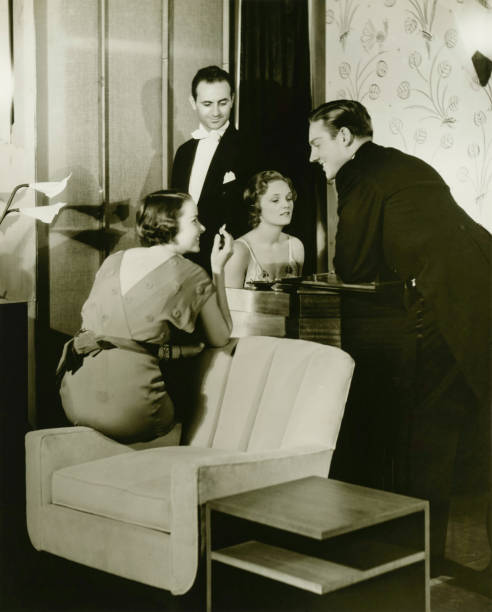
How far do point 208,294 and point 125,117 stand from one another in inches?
38.6

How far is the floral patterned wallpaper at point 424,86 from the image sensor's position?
9.40 ft

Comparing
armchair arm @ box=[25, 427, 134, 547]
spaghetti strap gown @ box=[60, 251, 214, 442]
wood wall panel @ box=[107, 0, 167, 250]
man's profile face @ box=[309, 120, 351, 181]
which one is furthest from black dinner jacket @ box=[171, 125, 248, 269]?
armchair arm @ box=[25, 427, 134, 547]

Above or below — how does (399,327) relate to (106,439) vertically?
above

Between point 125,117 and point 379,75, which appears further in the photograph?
point 125,117

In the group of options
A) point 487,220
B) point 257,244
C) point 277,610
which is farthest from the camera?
point 257,244

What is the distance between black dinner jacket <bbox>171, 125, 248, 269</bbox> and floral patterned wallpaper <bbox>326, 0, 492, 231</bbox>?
537 millimetres

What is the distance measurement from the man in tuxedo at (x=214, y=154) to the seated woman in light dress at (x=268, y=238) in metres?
0.06

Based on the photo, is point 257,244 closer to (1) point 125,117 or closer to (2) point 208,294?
(2) point 208,294

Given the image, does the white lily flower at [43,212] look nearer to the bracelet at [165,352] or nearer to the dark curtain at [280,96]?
the bracelet at [165,352]

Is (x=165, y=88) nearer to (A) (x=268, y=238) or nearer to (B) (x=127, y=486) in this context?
(A) (x=268, y=238)

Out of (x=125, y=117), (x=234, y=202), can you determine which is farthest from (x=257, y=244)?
(x=125, y=117)

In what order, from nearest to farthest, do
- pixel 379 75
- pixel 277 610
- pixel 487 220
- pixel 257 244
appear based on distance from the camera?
pixel 277 610
pixel 487 220
pixel 379 75
pixel 257 244

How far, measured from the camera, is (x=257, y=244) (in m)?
3.44

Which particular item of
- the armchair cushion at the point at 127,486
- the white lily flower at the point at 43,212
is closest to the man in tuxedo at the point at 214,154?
the white lily flower at the point at 43,212
